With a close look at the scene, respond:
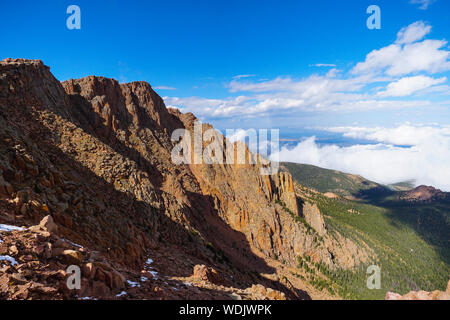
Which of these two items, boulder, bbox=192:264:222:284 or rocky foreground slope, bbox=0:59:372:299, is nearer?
rocky foreground slope, bbox=0:59:372:299

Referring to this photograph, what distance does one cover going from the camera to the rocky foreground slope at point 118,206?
10531mm

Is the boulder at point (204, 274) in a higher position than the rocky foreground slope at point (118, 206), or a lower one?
lower

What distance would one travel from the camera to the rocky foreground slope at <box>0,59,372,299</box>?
10.5 metres

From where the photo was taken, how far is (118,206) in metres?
27.2

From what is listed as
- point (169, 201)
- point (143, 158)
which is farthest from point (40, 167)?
point (143, 158)

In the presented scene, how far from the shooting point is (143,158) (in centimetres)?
4769

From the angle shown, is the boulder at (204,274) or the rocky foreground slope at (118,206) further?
the boulder at (204,274)

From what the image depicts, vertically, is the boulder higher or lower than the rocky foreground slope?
lower

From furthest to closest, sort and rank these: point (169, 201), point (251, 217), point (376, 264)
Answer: point (376, 264) < point (251, 217) < point (169, 201)

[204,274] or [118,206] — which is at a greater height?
[118,206]

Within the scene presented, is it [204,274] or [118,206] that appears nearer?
[204,274]
